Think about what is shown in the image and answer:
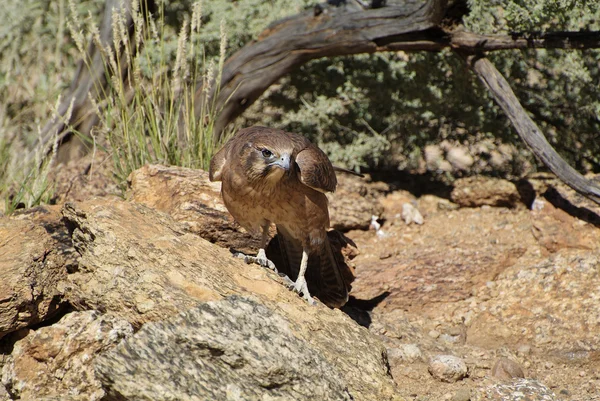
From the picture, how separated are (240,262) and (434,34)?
2.89 m

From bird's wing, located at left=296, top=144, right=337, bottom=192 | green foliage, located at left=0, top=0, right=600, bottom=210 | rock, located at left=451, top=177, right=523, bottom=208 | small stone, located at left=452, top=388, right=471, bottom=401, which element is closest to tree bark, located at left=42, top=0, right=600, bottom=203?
green foliage, located at left=0, top=0, right=600, bottom=210

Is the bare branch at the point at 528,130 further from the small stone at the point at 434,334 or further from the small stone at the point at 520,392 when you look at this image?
the small stone at the point at 520,392

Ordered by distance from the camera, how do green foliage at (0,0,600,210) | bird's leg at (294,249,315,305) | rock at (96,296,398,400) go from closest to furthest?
rock at (96,296,398,400) → bird's leg at (294,249,315,305) → green foliage at (0,0,600,210)

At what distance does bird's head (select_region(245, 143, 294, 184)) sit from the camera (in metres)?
4.39

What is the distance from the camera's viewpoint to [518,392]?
154 inches

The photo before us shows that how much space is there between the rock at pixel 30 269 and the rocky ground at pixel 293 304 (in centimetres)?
1

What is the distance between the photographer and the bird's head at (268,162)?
439 cm

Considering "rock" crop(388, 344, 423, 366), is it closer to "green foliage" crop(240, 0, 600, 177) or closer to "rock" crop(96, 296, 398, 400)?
"rock" crop(96, 296, 398, 400)

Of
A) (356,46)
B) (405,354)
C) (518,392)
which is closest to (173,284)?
(405,354)

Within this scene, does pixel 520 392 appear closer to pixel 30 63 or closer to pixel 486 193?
pixel 486 193

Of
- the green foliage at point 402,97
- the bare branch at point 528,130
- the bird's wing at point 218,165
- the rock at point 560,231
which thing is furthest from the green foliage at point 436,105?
the bird's wing at point 218,165

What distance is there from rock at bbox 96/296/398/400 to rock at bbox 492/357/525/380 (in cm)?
120

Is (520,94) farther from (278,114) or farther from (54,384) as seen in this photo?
(54,384)

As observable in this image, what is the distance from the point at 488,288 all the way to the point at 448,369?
148 cm
